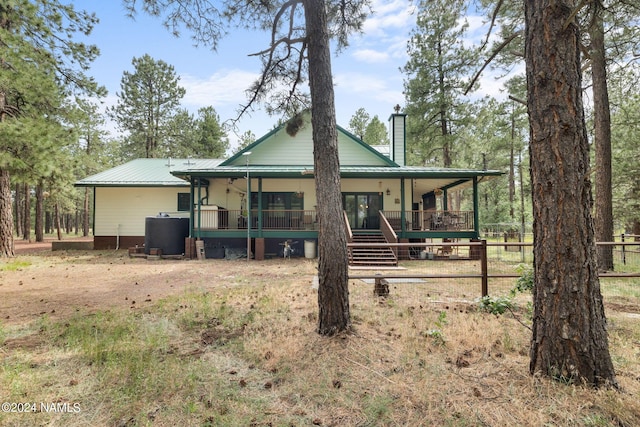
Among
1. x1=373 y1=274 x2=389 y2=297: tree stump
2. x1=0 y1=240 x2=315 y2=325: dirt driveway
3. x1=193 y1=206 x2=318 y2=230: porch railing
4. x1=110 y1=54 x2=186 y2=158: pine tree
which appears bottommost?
x1=0 y1=240 x2=315 y2=325: dirt driveway

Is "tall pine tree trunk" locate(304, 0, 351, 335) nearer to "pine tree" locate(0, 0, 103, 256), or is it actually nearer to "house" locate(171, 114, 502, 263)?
"house" locate(171, 114, 502, 263)

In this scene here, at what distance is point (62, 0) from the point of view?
36.5 feet

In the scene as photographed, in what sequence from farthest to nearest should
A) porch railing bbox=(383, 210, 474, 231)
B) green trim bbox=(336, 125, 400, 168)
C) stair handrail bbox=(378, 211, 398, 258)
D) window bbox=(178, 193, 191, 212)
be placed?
window bbox=(178, 193, 191, 212) → green trim bbox=(336, 125, 400, 168) → porch railing bbox=(383, 210, 474, 231) → stair handrail bbox=(378, 211, 398, 258)

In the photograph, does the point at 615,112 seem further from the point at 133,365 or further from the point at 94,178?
the point at 94,178

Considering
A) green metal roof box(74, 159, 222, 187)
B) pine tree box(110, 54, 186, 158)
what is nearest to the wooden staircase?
green metal roof box(74, 159, 222, 187)

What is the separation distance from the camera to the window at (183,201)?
17219 millimetres

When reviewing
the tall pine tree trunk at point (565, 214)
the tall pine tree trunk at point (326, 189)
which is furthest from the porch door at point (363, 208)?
the tall pine tree trunk at point (565, 214)

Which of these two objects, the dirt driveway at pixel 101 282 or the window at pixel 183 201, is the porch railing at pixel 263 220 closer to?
the window at pixel 183 201

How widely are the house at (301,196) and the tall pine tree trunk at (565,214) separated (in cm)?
1107

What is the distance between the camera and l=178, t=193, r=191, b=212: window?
17219 millimetres

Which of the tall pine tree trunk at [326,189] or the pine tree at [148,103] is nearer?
the tall pine tree trunk at [326,189]

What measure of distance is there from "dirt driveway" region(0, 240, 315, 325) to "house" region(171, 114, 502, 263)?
119 inches

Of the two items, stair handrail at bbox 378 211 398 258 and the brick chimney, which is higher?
the brick chimney

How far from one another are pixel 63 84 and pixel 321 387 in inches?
571
